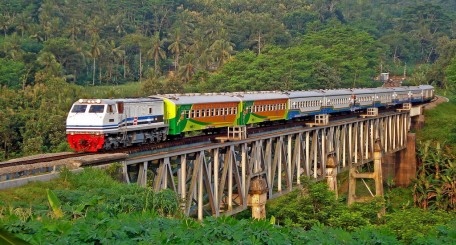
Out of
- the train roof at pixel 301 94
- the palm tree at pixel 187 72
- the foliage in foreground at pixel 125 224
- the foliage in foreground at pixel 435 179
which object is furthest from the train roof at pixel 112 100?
the palm tree at pixel 187 72

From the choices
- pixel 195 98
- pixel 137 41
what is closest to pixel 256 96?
pixel 195 98

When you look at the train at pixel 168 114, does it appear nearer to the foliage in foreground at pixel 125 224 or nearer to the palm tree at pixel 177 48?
the foliage in foreground at pixel 125 224

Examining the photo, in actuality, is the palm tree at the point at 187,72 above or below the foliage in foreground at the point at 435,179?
above

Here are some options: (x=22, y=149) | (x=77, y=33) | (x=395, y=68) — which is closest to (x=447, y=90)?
(x=395, y=68)

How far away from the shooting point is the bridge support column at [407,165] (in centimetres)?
6206

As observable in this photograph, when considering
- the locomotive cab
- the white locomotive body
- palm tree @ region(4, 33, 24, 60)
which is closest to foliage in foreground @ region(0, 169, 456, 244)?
the locomotive cab

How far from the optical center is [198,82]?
85.6 m

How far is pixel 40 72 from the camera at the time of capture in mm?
72312

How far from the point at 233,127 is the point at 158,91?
39.5m

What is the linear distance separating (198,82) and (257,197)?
50835 mm

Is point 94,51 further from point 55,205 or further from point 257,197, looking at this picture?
point 55,205

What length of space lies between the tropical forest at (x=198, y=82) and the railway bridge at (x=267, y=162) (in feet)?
5.18

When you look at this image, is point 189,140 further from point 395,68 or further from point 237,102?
point 395,68

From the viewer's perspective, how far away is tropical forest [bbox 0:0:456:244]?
601 inches
